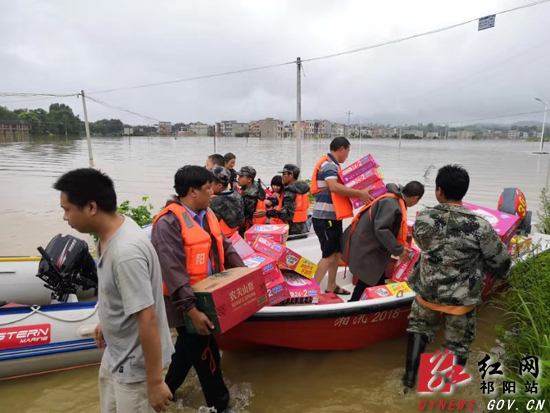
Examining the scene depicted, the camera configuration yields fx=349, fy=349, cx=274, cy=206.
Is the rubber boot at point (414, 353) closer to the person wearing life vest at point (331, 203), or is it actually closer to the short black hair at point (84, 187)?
the person wearing life vest at point (331, 203)

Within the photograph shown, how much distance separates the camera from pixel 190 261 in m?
1.98

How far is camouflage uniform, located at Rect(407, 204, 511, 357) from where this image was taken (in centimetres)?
213

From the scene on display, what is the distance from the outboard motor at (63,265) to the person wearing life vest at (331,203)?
8.07 ft

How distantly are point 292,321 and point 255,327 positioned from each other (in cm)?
28

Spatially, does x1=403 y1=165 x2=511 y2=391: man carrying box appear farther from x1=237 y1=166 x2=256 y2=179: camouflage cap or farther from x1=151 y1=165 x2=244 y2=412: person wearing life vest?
x1=237 y1=166 x2=256 y2=179: camouflage cap

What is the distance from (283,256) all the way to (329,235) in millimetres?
662

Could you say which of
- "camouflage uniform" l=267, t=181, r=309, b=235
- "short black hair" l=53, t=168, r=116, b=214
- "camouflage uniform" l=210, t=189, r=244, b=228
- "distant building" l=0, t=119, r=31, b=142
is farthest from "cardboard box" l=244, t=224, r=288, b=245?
"distant building" l=0, t=119, r=31, b=142

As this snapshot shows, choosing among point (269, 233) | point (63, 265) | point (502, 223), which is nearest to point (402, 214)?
→ point (269, 233)

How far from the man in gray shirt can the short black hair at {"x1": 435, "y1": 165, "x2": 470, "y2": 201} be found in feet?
5.86

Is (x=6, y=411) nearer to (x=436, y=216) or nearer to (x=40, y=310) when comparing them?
(x=40, y=310)

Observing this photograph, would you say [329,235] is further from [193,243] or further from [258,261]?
[193,243]

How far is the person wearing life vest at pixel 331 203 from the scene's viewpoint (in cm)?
351

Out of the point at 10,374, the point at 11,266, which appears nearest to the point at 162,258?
the point at 10,374

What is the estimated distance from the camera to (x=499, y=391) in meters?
2.19
